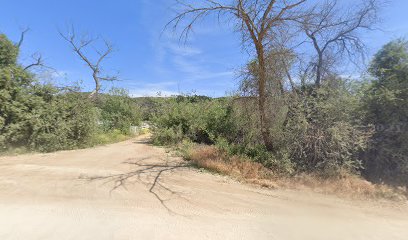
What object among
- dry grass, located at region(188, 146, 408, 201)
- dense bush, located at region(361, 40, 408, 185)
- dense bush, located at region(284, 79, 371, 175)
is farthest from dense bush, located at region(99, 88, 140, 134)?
dense bush, located at region(361, 40, 408, 185)

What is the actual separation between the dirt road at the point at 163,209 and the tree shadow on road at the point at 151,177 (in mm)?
22

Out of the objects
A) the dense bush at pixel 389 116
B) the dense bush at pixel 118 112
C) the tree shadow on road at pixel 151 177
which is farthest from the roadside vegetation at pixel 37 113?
the dense bush at pixel 389 116

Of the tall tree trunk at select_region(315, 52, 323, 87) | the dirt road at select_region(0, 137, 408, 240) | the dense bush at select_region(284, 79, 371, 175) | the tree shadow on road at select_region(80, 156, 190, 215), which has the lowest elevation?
the dirt road at select_region(0, 137, 408, 240)

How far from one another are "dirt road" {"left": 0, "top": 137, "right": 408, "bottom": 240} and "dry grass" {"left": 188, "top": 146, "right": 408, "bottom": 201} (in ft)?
1.20

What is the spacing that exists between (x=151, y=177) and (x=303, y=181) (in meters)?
3.92

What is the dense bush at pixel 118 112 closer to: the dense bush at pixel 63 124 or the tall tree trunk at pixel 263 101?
the dense bush at pixel 63 124

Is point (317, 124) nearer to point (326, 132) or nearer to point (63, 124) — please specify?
point (326, 132)

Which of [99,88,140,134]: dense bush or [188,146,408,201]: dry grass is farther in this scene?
[99,88,140,134]: dense bush

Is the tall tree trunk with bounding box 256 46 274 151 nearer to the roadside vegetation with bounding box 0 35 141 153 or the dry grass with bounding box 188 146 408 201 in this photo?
the dry grass with bounding box 188 146 408 201

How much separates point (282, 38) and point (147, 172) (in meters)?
5.39

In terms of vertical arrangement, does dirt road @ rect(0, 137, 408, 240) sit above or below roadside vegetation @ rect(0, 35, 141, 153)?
below

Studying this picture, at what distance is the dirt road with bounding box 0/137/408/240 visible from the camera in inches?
160

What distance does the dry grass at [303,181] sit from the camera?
6.23 metres

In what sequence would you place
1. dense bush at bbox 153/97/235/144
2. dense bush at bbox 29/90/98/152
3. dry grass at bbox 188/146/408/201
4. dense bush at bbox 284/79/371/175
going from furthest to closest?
1. dense bush at bbox 153/97/235/144
2. dense bush at bbox 29/90/98/152
3. dense bush at bbox 284/79/371/175
4. dry grass at bbox 188/146/408/201
